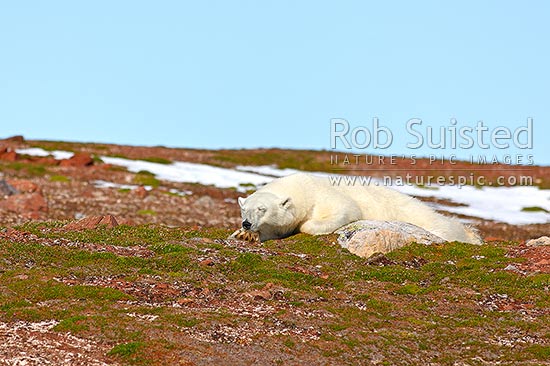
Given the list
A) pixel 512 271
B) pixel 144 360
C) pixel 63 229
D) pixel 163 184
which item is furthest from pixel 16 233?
pixel 163 184

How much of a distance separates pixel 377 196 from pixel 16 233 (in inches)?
452

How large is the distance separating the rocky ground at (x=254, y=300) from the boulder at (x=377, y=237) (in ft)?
1.38

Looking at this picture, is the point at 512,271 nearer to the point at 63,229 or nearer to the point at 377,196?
the point at 377,196

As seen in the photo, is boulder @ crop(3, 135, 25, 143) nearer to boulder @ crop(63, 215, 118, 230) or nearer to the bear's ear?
boulder @ crop(63, 215, 118, 230)

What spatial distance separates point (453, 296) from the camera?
19.5 meters

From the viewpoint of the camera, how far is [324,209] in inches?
971

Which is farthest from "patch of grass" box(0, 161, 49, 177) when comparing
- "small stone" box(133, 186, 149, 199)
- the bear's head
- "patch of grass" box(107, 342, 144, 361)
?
"patch of grass" box(107, 342, 144, 361)

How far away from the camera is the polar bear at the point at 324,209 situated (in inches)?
934

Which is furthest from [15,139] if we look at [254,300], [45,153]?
[254,300]

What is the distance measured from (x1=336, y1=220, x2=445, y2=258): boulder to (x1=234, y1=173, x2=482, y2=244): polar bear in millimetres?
865

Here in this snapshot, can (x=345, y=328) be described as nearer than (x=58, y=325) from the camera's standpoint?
No

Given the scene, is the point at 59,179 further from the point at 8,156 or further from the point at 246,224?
the point at 246,224

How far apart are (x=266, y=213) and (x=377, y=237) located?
341cm

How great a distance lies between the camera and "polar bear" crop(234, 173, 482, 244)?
23719 millimetres
